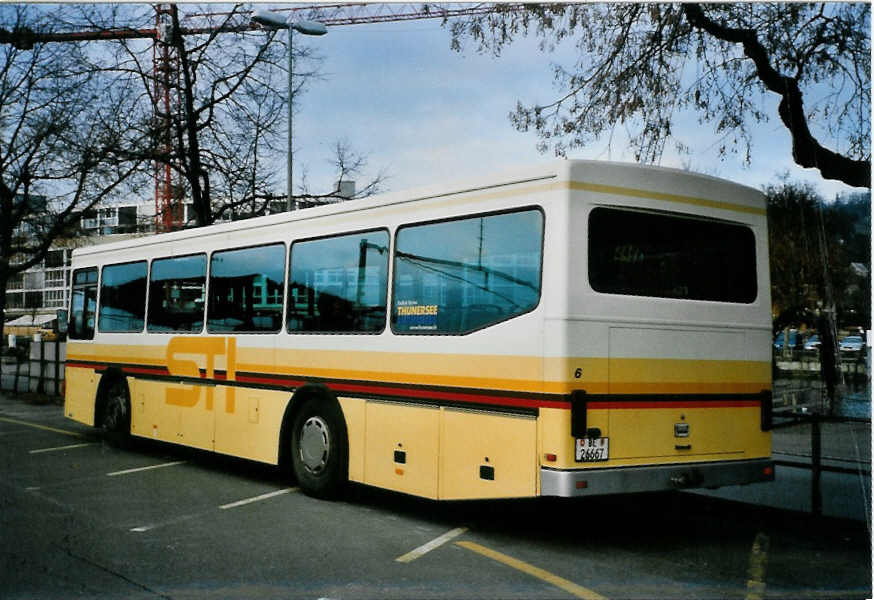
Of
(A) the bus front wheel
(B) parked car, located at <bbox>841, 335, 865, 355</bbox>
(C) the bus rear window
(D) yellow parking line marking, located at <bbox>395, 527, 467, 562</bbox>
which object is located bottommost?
(D) yellow parking line marking, located at <bbox>395, 527, 467, 562</bbox>

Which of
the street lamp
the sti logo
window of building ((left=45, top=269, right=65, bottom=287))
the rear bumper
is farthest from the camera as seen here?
window of building ((left=45, top=269, right=65, bottom=287))

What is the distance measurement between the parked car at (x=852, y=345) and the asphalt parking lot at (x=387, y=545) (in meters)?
1.81

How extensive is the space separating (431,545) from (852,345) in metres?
5.46

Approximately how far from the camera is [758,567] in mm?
6758

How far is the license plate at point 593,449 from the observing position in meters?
6.89

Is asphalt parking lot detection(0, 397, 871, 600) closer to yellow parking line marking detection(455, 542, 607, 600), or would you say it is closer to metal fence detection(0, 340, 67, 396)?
yellow parking line marking detection(455, 542, 607, 600)

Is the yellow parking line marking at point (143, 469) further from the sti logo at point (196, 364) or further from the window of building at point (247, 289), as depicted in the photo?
the window of building at point (247, 289)

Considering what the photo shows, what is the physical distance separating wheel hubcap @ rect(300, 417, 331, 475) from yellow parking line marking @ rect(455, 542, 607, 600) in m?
→ 2.25

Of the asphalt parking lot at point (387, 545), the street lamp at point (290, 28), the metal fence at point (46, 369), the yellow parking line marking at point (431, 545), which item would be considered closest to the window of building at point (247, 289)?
the asphalt parking lot at point (387, 545)

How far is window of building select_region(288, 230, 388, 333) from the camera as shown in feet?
28.8

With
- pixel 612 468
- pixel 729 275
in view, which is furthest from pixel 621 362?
pixel 729 275

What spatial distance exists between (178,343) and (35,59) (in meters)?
8.34

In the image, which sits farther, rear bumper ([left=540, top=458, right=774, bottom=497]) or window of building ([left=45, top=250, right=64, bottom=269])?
window of building ([left=45, top=250, right=64, bottom=269])

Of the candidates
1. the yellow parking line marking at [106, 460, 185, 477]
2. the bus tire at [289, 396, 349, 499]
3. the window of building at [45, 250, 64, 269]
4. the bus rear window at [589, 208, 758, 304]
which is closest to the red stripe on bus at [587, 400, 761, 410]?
the bus rear window at [589, 208, 758, 304]
